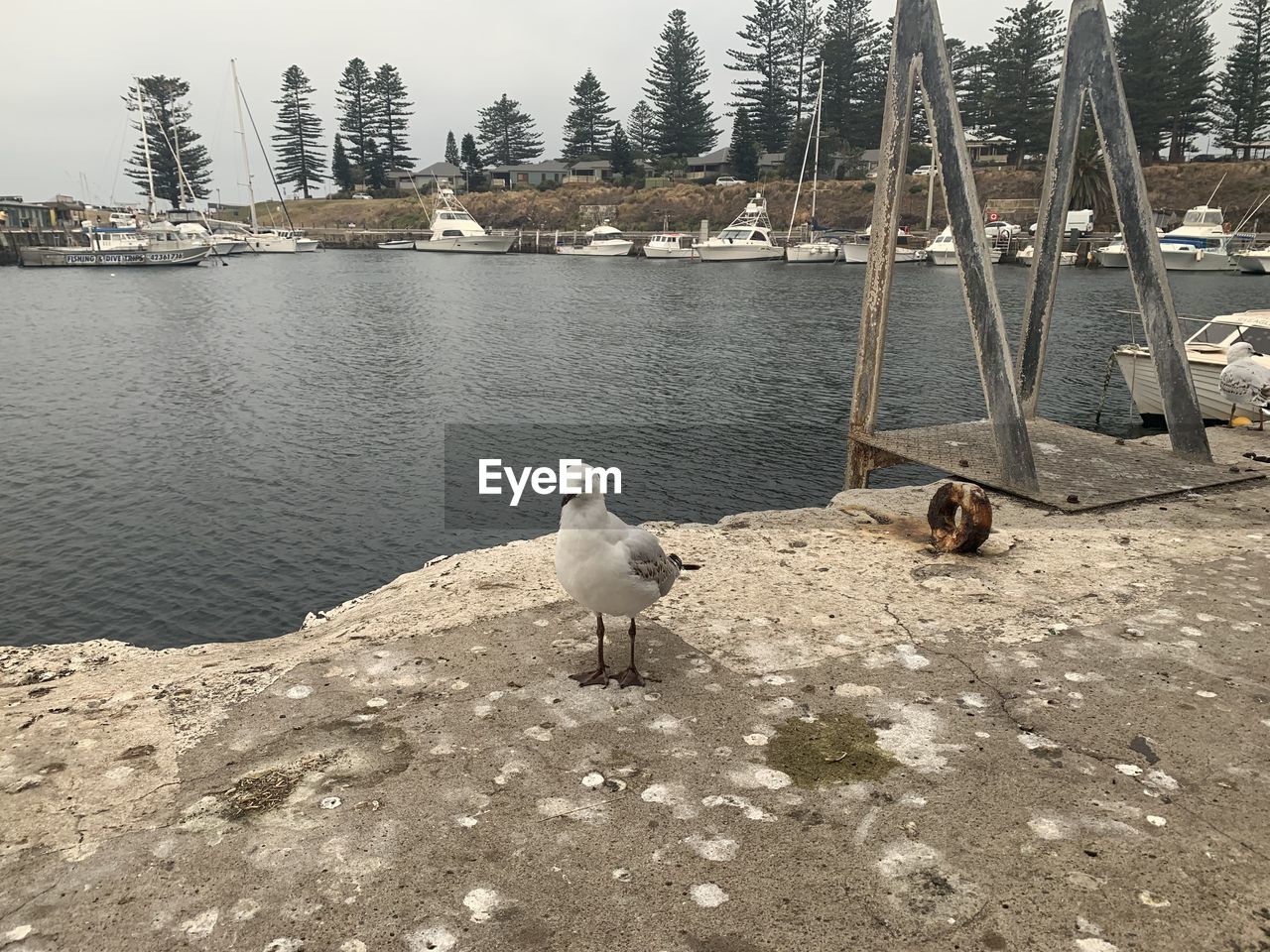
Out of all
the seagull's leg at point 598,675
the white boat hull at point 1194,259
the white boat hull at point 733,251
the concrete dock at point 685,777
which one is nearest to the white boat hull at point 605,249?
the white boat hull at point 733,251

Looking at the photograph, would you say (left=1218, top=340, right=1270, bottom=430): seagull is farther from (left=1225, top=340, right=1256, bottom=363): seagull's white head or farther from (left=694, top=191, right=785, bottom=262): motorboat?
(left=694, top=191, right=785, bottom=262): motorboat

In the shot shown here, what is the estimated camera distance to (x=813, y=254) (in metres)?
88.9

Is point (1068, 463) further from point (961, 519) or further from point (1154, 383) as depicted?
point (1154, 383)

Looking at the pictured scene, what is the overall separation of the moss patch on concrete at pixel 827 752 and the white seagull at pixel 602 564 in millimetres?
1323

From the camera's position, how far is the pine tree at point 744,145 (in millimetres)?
120938

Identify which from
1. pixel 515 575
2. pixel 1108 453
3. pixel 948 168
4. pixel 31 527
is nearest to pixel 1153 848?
pixel 515 575

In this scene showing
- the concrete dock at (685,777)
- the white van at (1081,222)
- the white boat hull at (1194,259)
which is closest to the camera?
the concrete dock at (685,777)

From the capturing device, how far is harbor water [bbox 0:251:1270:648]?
15914 millimetres

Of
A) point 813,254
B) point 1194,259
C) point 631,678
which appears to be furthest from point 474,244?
point 631,678

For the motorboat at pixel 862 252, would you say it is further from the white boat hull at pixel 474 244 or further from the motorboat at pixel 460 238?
the motorboat at pixel 460 238

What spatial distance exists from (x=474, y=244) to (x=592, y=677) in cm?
11569

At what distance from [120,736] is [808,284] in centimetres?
6900

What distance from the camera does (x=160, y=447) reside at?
932 inches

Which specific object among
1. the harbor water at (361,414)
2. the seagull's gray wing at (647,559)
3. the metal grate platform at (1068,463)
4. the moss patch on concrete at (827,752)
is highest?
the seagull's gray wing at (647,559)
